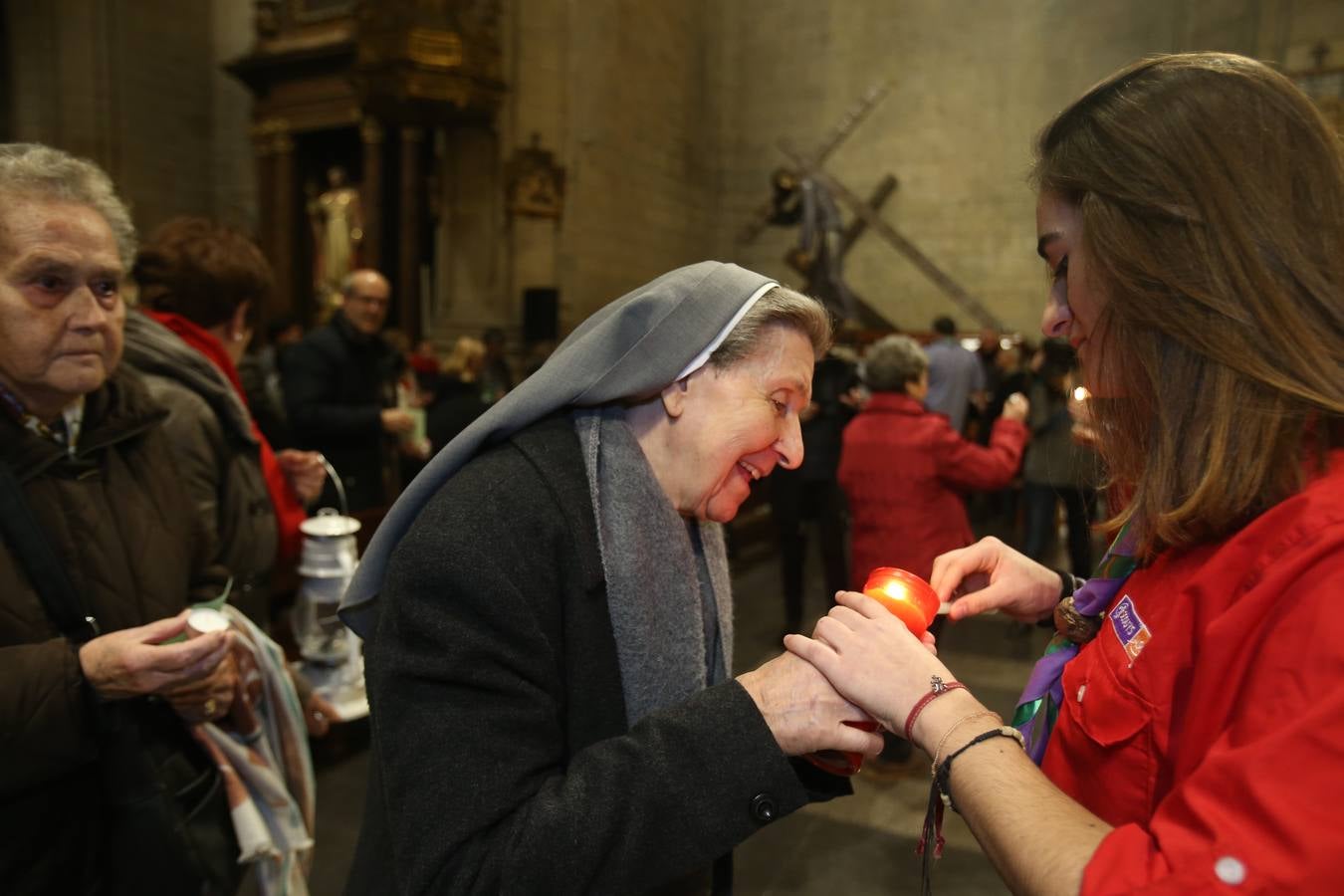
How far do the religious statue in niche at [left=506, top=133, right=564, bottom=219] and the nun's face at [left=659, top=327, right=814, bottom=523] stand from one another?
30.4ft

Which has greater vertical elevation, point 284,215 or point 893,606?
point 893,606

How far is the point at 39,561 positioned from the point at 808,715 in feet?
4.48

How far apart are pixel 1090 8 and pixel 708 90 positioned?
18.0ft

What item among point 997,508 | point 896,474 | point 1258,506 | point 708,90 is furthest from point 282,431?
point 708,90

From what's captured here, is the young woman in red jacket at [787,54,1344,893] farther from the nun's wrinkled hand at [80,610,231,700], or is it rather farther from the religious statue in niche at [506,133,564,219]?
the religious statue in niche at [506,133,564,219]

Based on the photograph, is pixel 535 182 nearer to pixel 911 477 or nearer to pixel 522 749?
pixel 911 477

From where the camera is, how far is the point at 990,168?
1271 cm

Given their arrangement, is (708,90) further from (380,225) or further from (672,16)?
(380,225)

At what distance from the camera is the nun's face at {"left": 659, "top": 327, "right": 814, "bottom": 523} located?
1.39 metres

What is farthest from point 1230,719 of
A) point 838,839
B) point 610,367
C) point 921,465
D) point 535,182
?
point 535,182

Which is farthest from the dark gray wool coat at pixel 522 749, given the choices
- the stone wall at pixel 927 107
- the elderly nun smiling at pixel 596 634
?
the stone wall at pixel 927 107

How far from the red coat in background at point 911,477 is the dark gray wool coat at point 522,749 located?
2.81m

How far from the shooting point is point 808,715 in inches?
44.3

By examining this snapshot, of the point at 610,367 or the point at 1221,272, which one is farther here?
the point at 610,367
